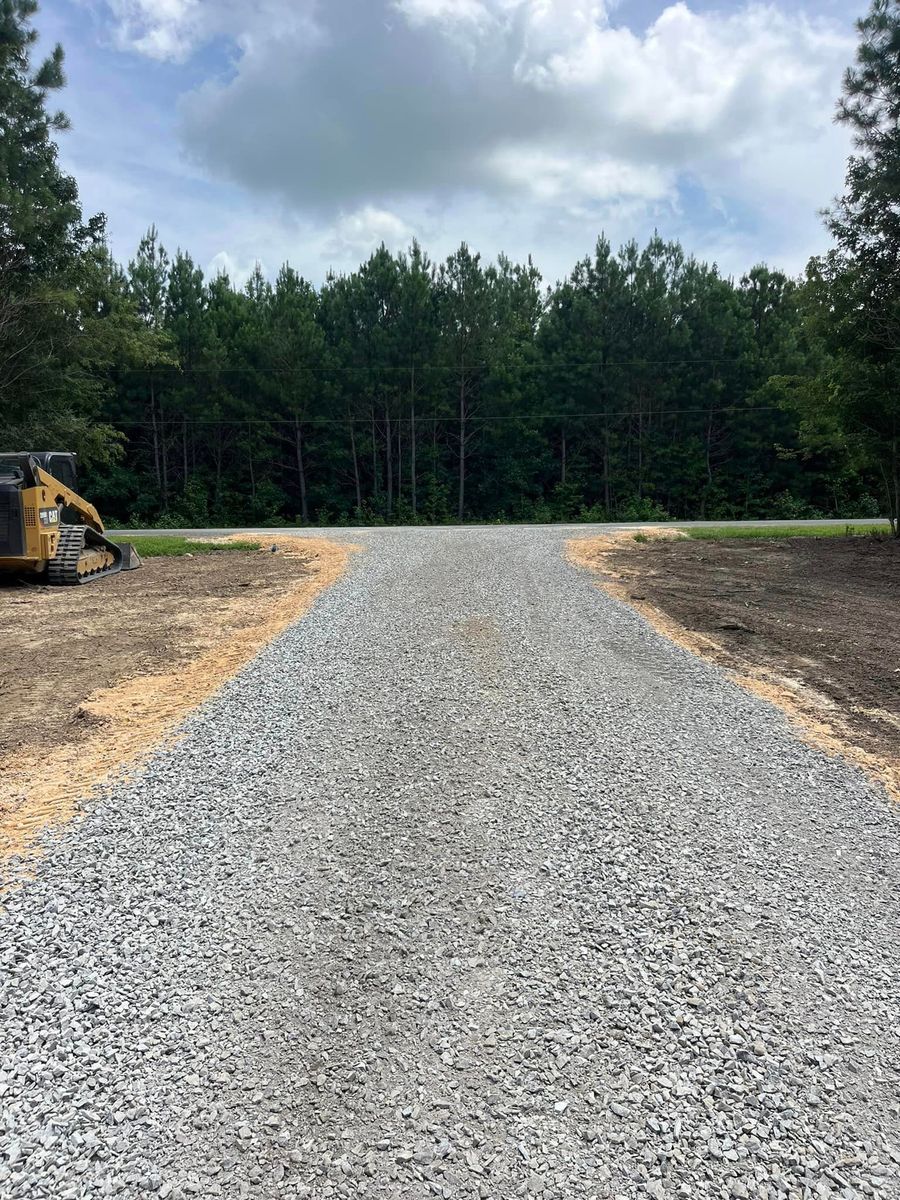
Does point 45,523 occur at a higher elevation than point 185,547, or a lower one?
higher

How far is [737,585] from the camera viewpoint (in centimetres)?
1147

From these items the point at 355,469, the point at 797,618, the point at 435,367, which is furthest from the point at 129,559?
the point at 435,367

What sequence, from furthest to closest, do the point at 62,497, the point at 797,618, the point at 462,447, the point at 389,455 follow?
the point at 389,455
the point at 462,447
the point at 62,497
the point at 797,618

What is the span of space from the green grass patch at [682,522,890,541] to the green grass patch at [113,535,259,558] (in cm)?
1137

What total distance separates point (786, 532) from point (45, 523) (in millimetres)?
17994

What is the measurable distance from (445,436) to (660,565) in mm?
25573

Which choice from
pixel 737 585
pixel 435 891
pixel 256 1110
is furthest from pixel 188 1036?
pixel 737 585

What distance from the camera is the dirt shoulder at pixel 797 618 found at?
5.67 metres

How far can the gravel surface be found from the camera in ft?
6.71

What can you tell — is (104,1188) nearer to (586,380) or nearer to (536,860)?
(536,860)

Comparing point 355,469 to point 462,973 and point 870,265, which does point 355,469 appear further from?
point 462,973

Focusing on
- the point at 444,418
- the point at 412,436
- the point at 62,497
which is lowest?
the point at 62,497

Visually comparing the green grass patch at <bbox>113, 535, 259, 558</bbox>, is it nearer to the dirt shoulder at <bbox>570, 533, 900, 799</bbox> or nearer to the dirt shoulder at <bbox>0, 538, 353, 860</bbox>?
the dirt shoulder at <bbox>0, 538, 353, 860</bbox>

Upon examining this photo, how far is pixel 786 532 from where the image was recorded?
2014 cm
